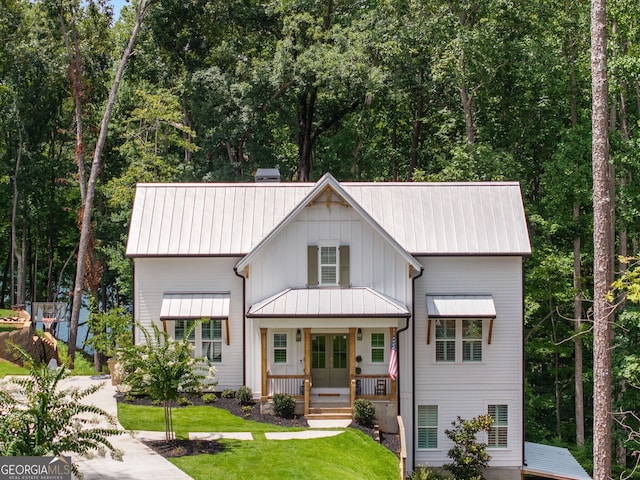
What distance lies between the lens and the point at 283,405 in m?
26.9

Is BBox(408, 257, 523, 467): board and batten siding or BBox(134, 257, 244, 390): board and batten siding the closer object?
BBox(408, 257, 523, 467): board and batten siding

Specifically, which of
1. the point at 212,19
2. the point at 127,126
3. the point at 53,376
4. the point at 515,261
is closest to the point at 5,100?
the point at 127,126

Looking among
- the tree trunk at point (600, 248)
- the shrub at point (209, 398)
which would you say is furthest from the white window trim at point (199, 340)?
the tree trunk at point (600, 248)

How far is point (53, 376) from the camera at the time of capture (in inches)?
683

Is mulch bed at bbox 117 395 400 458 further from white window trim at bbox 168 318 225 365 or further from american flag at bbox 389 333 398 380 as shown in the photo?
american flag at bbox 389 333 398 380

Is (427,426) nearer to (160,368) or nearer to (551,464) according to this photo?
(551,464)

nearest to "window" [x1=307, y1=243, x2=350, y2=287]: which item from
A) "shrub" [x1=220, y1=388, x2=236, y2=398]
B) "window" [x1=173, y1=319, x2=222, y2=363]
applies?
"window" [x1=173, y1=319, x2=222, y2=363]

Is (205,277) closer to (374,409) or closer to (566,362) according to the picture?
(374,409)

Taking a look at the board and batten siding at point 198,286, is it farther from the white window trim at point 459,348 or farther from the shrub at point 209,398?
the white window trim at point 459,348

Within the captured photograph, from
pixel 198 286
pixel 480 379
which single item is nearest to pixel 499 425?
pixel 480 379

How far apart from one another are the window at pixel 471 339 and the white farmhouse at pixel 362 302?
0.11ft

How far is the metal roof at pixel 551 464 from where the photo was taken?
27.9 m

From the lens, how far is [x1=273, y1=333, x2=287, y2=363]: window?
28.3 meters

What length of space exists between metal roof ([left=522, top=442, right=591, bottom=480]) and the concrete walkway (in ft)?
20.6
